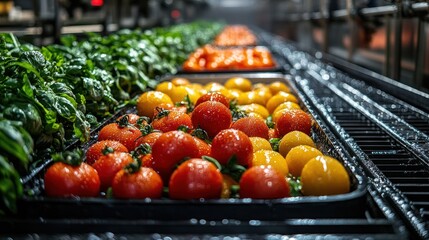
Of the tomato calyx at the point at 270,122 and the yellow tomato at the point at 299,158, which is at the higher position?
the yellow tomato at the point at 299,158

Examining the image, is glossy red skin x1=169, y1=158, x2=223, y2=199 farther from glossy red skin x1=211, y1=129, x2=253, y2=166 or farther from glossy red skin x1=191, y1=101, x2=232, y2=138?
glossy red skin x1=191, y1=101, x2=232, y2=138

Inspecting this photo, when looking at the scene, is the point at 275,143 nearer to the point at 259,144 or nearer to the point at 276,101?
the point at 259,144

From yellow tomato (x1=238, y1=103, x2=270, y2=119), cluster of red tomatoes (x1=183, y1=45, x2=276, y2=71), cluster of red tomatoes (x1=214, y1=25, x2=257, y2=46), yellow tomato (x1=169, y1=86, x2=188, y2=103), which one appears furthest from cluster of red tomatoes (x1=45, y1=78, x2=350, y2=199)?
cluster of red tomatoes (x1=214, y1=25, x2=257, y2=46)

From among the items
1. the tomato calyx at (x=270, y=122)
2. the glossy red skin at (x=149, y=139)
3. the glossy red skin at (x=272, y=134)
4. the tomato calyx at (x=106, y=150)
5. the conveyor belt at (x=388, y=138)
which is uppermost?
the tomato calyx at (x=106, y=150)

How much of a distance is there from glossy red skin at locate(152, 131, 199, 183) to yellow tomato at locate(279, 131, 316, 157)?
1.53 feet

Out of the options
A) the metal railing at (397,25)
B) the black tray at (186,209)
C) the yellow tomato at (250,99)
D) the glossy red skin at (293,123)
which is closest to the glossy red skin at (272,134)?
the glossy red skin at (293,123)

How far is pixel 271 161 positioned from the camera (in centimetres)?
155

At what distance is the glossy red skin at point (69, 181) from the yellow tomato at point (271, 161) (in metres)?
0.50

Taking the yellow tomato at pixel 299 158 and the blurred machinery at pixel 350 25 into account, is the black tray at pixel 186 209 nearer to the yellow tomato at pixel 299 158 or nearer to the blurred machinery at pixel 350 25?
the yellow tomato at pixel 299 158

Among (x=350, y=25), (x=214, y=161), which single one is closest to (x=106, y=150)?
(x=214, y=161)

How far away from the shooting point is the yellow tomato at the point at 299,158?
1570 millimetres

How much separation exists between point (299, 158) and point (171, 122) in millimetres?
537

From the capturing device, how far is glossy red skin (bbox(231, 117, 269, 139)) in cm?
188

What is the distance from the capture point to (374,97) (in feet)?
12.2
